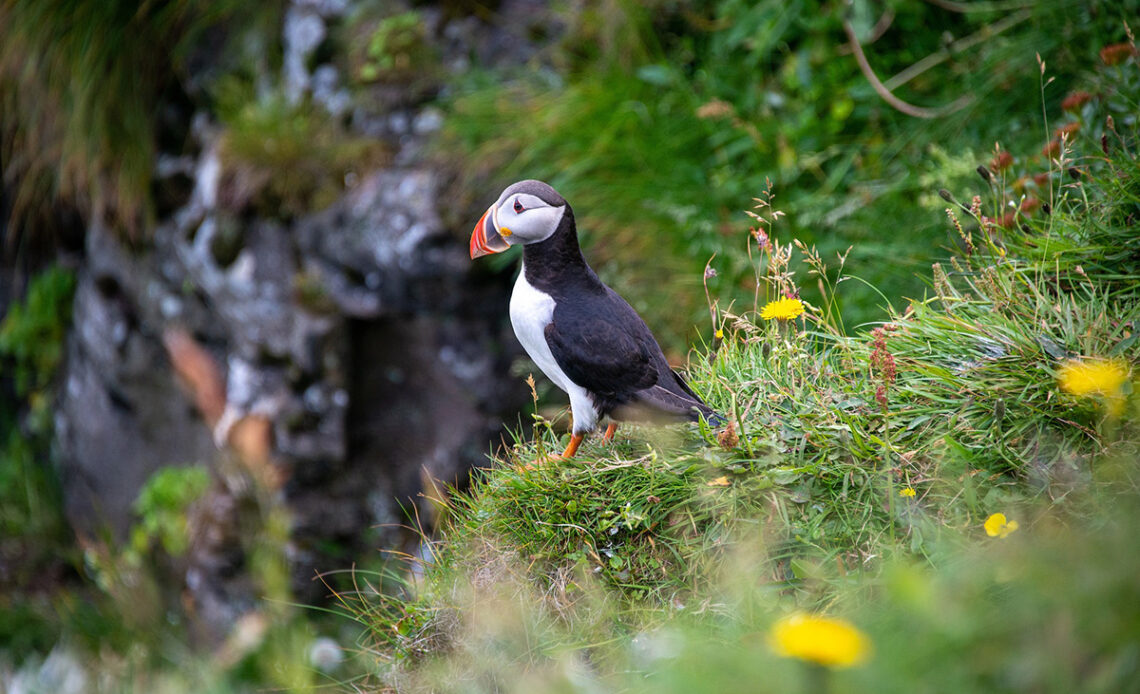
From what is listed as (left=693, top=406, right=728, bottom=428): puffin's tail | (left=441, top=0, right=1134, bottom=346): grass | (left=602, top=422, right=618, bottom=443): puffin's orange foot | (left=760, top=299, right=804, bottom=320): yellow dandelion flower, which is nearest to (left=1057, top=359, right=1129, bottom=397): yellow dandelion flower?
(left=760, top=299, right=804, bottom=320): yellow dandelion flower

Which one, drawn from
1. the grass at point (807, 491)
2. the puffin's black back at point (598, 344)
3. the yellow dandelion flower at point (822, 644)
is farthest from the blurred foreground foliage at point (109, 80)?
the yellow dandelion flower at point (822, 644)

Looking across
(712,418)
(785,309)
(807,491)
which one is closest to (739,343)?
(785,309)

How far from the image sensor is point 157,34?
546 centimetres

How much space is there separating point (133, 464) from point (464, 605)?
4316mm

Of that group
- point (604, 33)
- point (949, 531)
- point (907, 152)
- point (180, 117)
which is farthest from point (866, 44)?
point (180, 117)

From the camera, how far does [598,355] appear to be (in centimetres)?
244

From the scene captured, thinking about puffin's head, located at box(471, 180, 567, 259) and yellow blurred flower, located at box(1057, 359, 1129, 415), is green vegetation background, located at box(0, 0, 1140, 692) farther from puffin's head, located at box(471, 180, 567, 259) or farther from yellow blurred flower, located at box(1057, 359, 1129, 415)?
puffin's head, located at box(471, 180, 567, 259)

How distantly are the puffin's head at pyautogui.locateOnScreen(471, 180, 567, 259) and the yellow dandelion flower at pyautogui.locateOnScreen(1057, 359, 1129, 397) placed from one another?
1.32 metres

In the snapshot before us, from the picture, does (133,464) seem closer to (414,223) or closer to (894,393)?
(414,223)

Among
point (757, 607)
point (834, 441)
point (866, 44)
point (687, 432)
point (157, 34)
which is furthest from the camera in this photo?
point (157, 34)

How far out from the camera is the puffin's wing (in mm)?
2432

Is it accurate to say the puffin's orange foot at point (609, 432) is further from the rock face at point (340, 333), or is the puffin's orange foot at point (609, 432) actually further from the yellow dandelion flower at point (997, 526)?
the rock face at point (340, 333)

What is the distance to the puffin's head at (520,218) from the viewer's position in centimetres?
246

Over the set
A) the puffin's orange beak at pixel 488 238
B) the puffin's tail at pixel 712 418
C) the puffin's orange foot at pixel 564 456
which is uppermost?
the puffin's orange beak at pixel 488 238
